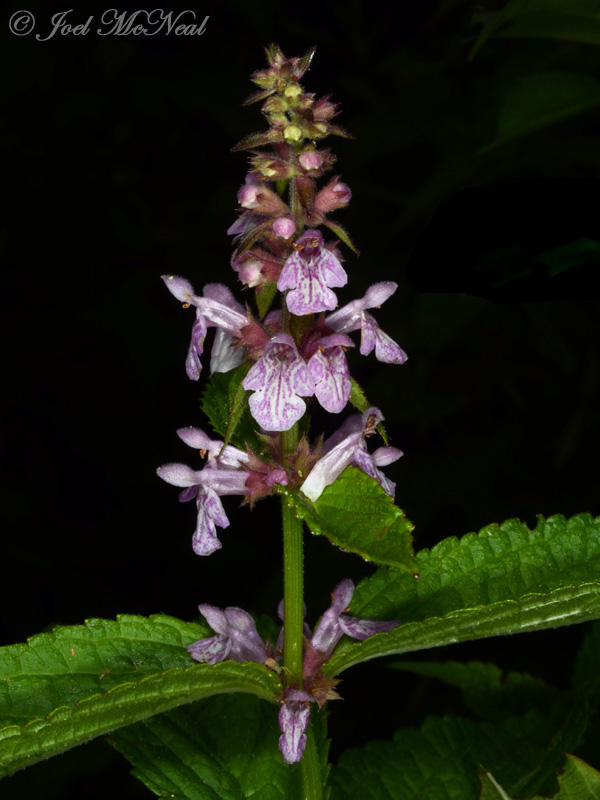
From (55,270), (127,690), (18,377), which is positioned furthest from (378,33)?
(127,690)

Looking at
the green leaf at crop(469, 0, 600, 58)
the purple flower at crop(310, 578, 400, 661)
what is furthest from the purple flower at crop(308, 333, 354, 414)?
the green leaf at crop(469, 0, 600, 58)

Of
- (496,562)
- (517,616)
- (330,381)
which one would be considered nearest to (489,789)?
(517,616)

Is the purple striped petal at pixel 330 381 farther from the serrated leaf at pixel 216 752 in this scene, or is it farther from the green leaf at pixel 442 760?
the green leaf at pixel 442 760

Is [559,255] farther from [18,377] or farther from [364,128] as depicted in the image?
[18,377]

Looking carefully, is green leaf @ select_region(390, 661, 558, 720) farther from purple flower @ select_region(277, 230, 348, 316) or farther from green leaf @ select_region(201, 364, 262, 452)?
purple flower @ select_region(277, 230, 348, 316)

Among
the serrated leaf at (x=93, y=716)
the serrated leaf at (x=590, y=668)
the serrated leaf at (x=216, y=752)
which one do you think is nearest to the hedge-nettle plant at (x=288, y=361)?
the serrated leaf at (x=216, y=752)

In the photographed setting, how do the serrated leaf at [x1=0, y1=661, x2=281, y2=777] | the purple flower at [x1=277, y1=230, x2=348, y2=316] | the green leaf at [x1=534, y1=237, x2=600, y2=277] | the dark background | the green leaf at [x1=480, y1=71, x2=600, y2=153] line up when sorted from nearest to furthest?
the serrated leaf at [x1=0, y1=661, x2=281, y2=777] < the purple flower at [x1=277, y1=230, x2=348, y2=316] < the green leaf at [x1=534, y1=237, x2=600, y2=277] < the green leaf at [x1=480, y1=71, x2=600, y2=153] < the dark background
